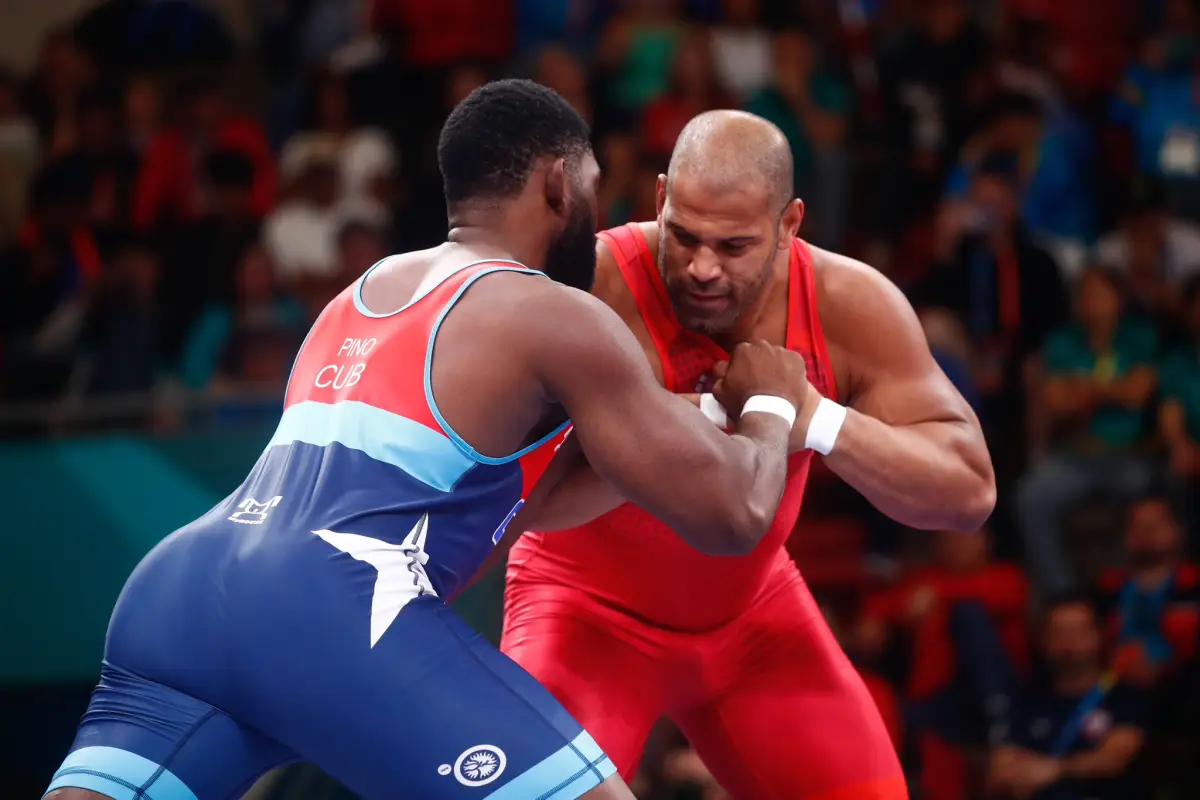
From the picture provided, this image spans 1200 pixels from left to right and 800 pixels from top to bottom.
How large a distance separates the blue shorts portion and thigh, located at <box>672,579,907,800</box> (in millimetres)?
1034

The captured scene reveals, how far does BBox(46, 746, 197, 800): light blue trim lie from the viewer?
9.80 feet

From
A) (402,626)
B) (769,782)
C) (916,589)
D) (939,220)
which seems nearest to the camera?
(402,626)

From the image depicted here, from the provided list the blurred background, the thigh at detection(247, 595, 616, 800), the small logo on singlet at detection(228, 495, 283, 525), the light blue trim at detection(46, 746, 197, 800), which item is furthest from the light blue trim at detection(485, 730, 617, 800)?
the blurred background

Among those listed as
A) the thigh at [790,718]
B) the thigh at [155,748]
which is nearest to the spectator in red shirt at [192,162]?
the thigh at [790,718]

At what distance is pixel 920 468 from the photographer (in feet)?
12.7

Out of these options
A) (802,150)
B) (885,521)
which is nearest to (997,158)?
(802,150)

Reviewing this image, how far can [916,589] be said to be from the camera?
7137 mm

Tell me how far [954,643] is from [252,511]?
14.2 ft

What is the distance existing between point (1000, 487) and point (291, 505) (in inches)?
198

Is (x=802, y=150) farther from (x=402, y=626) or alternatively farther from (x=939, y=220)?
(x=402, y=626)

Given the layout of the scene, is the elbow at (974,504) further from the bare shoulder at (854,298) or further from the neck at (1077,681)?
the neck at (1077,681)

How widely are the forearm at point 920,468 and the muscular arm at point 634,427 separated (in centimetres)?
66

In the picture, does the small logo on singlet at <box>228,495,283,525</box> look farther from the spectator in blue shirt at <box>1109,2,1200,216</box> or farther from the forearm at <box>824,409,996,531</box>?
the spectator in blue shirt at <box>1109,2,1200,216</box>

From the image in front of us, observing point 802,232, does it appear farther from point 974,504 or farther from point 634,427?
point 634,427
